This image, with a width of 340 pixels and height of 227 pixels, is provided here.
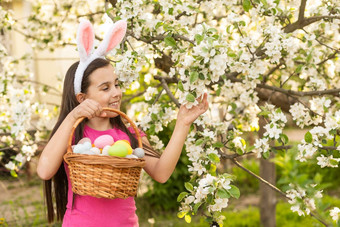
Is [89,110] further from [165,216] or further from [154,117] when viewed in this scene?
[165,216]

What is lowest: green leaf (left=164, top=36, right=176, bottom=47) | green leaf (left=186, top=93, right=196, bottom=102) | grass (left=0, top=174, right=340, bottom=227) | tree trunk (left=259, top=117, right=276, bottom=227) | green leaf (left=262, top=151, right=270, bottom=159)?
grass (left=0, top=174, right=340, bottom=227)

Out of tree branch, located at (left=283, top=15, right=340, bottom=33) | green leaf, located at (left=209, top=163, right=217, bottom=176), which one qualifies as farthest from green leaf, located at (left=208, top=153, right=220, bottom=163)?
tree branch, located at (left=283, top=15, right=340, bottom=33)

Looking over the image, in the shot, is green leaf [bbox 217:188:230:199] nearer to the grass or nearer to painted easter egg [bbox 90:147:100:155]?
painted easter egg [bbox 90:147:100:155]

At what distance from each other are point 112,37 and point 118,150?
604mm

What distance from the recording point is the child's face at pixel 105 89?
2010 mm

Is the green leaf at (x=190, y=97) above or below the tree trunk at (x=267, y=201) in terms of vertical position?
above

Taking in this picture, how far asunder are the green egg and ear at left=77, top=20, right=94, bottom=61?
21.4 inches

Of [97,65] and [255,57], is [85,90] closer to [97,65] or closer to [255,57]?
[97,65]

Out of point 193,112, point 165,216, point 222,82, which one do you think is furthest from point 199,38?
point 165,216

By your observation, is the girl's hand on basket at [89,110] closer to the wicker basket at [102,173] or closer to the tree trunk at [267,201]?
the wicker basket at [102,173]

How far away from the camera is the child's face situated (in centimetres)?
201

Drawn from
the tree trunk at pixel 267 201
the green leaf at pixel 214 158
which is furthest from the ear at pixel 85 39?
the tree trunk at pixel 267 201

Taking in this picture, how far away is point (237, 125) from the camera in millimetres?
3000

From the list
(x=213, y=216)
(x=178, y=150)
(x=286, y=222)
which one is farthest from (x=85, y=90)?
(x=286, y=222)
